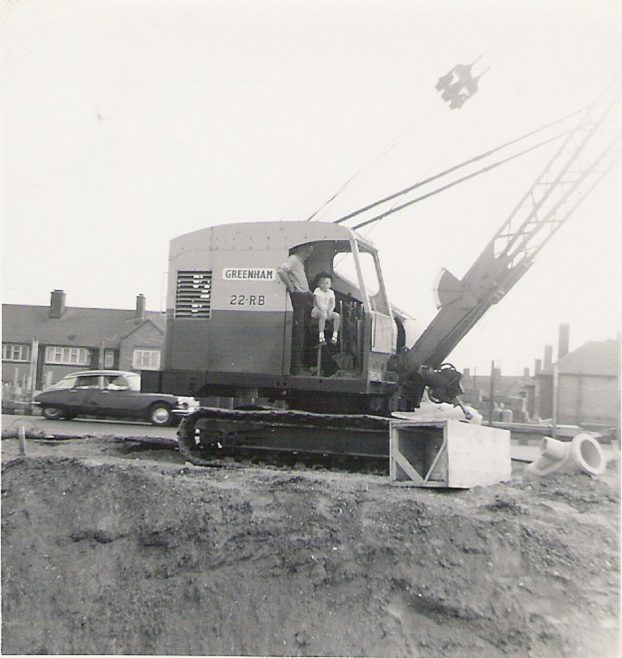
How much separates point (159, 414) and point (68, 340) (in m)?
2.32

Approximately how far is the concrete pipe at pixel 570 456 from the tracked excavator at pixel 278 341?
150cm

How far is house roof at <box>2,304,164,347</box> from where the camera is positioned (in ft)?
18.5

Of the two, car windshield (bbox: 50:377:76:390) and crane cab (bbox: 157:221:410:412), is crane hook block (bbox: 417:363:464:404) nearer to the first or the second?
crane cab (bbox: 157:221:410:412)

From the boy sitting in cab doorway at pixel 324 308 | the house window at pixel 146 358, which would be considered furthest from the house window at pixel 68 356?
the boy sitting in cab doorway at pixel 324 308

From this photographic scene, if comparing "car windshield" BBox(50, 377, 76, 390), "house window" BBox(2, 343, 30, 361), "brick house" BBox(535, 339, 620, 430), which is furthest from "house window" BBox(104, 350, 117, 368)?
"brick house" BBox(535, 339, 620, 430)

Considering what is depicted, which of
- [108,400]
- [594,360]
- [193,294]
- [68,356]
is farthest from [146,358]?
[594,360]

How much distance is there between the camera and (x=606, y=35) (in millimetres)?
4738

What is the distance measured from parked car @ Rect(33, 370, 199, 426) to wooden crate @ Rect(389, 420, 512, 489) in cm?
594

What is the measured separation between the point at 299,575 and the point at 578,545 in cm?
184

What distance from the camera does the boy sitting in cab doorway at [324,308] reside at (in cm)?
661

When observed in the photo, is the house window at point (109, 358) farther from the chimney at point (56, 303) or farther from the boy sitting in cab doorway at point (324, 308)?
the boy sitting in cab doorway at point (324, 308)

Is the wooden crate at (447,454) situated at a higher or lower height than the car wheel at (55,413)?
higher

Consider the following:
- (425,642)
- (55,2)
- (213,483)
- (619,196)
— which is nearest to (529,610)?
(425,642)

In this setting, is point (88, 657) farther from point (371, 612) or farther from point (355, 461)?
point (355, 461)
